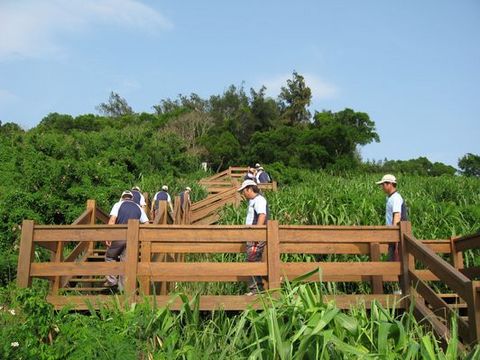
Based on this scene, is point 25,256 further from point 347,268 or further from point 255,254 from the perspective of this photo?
point 347,268

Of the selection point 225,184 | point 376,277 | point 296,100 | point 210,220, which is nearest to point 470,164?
point 296,100

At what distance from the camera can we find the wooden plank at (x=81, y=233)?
221 inches

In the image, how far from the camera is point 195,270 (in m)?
5.56

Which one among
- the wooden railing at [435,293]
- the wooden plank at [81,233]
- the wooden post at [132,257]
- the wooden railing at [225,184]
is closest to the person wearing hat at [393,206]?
the wooden railing at [435,293]

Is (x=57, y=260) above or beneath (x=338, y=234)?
beneath

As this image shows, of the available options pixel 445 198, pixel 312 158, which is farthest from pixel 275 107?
pixel 445 198

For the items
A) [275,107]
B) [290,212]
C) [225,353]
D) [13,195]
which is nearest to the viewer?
[225,353]

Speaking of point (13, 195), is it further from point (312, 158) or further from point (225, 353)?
point (312, 158)

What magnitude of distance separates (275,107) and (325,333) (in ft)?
162

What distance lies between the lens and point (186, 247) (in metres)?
5.80

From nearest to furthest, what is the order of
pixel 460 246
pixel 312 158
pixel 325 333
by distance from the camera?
pixel 325 333, pixel 460 246, pixel 312 158

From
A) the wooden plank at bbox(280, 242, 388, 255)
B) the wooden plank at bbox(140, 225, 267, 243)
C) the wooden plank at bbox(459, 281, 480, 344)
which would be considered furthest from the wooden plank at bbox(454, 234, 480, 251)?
the wooden plank at bbox(140, 225, 267, 243)

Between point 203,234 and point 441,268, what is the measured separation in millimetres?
2293

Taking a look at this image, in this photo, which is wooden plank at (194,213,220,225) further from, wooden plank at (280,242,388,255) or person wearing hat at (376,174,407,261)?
wooden plank at (280,242,388,255)
